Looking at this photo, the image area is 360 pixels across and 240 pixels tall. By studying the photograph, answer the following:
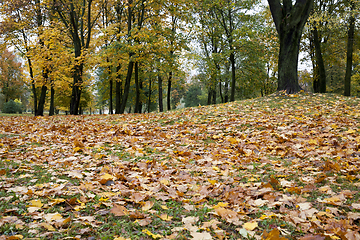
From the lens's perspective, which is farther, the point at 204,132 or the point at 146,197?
the point at 204,132

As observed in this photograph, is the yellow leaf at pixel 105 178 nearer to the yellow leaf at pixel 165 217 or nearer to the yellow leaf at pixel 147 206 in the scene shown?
the yellow leaf at pixel 147 206

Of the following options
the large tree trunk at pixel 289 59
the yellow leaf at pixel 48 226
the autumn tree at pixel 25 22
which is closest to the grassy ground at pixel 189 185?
the yellow leaf at pixel 48 226

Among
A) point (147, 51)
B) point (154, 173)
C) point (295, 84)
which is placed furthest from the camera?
point (147, 51)

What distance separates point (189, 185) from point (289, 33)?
33.0 feet

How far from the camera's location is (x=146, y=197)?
274 centimetres

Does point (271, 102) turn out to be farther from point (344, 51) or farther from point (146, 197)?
point (344, 51)

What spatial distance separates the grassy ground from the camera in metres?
2.13

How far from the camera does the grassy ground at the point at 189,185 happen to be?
213 centimetres

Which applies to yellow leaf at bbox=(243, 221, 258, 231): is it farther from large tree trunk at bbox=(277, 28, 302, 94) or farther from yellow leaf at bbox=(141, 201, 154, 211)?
large tree trunk at bbox=(277, 28, 302, 94)

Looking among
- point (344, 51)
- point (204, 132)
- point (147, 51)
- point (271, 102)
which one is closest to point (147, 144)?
point (204, 132)

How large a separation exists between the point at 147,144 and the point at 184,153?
1.18 meters

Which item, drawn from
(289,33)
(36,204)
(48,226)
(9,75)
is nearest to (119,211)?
(48,226)

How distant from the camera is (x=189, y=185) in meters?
3.21

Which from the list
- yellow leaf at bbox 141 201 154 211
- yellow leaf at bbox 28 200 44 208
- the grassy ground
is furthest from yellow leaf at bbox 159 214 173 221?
yellow leaf at bbox 28 200 44 208
